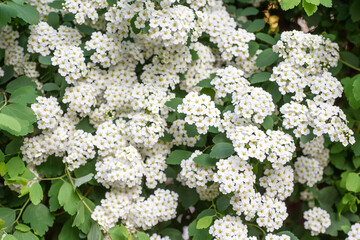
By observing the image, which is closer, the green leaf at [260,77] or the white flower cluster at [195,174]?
the white flower cluster at [195,174]

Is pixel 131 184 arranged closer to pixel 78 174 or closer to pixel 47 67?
pixel 78 174

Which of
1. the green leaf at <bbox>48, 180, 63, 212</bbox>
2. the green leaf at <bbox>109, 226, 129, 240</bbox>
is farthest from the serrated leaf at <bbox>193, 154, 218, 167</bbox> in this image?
the green leaf at <bbox>48, 180, 63, 212</bbox>

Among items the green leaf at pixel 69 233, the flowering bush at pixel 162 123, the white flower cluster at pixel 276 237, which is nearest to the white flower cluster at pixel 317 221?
the flowering bush at pixel 162 123

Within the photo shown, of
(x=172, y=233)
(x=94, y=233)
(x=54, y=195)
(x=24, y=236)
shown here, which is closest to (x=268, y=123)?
(x=172, y=233)

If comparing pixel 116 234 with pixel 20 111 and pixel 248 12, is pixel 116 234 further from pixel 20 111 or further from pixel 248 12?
pixel 248 12

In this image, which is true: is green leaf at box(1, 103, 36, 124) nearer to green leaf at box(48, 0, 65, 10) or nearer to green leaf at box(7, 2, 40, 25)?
green leaf at box(7, 2, 40, 25)

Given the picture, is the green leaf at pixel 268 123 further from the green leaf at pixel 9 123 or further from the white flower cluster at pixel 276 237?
the green leaf at pixel 9 123
